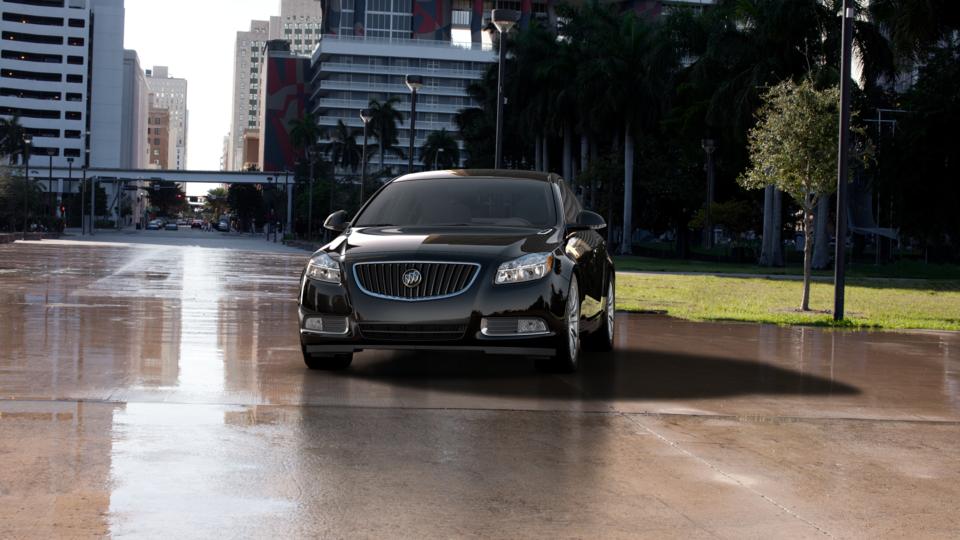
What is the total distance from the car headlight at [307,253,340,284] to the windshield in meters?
1.03

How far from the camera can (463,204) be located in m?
11.5

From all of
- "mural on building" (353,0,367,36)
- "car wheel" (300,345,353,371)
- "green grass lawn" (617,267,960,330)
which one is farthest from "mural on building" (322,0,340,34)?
"car wheel" (300,345,353,371)

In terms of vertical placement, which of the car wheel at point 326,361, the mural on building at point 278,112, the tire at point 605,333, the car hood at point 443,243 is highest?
the mural on building at point 278,112

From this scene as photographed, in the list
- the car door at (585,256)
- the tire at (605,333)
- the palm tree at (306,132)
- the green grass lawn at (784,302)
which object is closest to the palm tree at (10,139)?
the palm tree at (306,132)

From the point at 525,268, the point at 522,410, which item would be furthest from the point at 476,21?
the point at 522,410

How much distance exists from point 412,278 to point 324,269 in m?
0.87

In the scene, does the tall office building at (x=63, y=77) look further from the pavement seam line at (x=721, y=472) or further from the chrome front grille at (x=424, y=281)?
the pavement seam line at (x=721, y=472)

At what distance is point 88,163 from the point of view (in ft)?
604

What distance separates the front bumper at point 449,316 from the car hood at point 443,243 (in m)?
0.25

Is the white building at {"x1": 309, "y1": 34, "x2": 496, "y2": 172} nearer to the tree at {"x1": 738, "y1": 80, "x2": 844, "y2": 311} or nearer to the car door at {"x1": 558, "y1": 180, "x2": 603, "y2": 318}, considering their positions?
the tree at {"x1": 738, "y1": 80, "x2": 844, "y2": 311}

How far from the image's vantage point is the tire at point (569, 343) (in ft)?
33.8

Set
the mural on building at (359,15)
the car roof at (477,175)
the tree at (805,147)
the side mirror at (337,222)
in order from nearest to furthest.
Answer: the side mirror at (337,222), the car roof at (477,175), the tree at (805,147), the mural on building at (359,15)

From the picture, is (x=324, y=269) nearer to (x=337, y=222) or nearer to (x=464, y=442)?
(x=337, y=222)

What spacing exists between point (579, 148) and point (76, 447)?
271 ft
